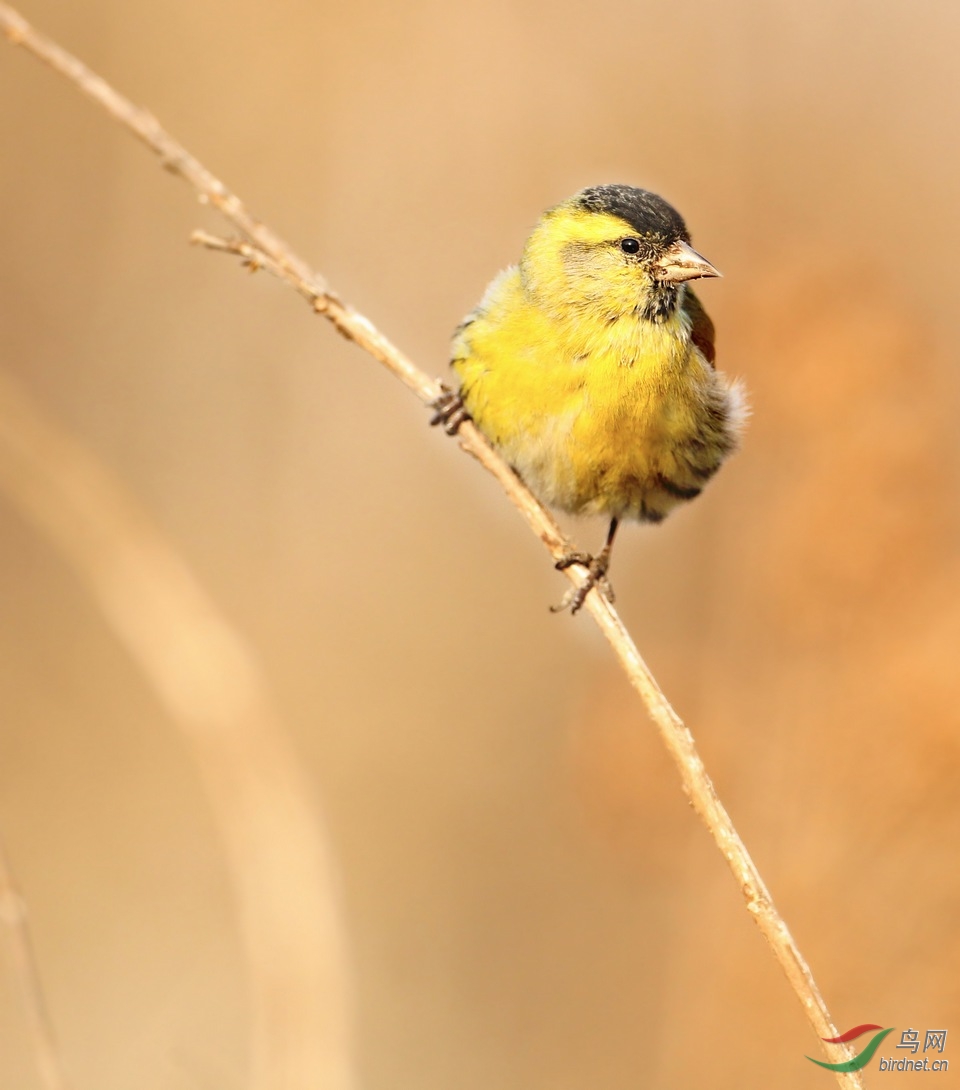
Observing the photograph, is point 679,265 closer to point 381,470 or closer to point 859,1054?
point 859,1054

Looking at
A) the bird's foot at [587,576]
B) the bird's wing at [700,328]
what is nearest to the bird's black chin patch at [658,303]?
the bird's wing at [700,328]

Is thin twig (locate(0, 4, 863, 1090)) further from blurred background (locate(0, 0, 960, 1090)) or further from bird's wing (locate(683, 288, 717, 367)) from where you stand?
blurred background (locate(0, 0, 960, 1090))

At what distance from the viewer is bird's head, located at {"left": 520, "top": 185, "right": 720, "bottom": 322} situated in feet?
11.2

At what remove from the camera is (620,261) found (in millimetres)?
3479

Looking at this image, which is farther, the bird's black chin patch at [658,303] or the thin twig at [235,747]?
the bird's black chin patch at [658,303]

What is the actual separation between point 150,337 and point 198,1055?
3.27 m

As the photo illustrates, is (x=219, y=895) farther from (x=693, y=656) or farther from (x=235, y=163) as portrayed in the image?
(x=235, y=163)

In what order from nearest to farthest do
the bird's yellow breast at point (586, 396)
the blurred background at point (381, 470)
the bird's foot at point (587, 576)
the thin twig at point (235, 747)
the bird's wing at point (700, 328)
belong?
the thin twig at point (235, 747), the bird's foot at point (587, 576), the bird's yellow breast at point (586, 396), the bird's wing at point (700, 328), the blurred background at point (381, 470)

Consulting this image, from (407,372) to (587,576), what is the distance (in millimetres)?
865

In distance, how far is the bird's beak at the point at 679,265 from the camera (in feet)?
11.1

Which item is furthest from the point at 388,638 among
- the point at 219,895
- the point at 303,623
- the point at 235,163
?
the point at 235,163

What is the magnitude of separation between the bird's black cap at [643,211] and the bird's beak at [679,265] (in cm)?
4

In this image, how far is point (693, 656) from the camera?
13.1ft

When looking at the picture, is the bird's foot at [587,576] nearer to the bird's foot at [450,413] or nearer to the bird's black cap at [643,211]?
the bird's foot at [450,413]
